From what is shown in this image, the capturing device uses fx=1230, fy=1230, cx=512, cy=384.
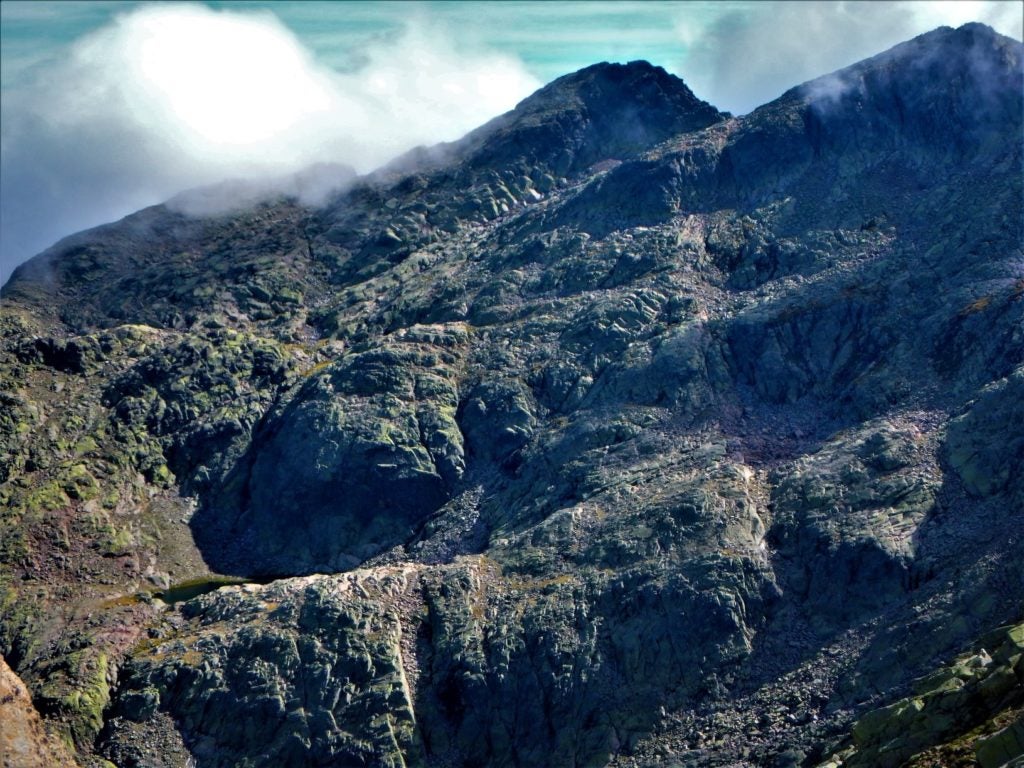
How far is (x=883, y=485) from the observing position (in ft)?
434

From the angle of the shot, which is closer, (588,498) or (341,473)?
(588,498)

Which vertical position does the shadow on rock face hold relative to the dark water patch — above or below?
above

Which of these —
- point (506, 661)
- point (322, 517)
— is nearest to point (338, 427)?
point (322, 517)

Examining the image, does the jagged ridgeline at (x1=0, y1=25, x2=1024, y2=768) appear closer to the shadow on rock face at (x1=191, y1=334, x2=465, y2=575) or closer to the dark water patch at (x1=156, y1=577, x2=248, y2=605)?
the shadow on rock face at (x1=191, y1=334, x2=465, y2=575)

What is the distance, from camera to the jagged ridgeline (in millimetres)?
118750

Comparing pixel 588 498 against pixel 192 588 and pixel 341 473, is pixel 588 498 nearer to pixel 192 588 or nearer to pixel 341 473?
pixel 341 473

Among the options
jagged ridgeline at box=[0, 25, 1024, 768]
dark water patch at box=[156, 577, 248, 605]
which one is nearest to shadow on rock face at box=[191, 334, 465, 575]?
jagged ridgeline at box=[0, 25, 1024, 768]

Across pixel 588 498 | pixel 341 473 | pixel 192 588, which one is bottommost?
pixel 588 498

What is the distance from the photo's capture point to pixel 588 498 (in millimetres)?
146375

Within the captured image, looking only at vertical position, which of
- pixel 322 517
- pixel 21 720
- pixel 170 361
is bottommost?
pixel 21 720

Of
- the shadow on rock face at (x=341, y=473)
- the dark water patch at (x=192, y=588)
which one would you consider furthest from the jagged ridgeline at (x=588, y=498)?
the dark water patch at (x=192, y=588)

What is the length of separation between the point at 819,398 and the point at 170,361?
94.9 m

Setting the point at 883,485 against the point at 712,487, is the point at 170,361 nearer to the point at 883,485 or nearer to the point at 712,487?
the point at 712,487

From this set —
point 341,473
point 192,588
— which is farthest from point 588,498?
point 192,588
